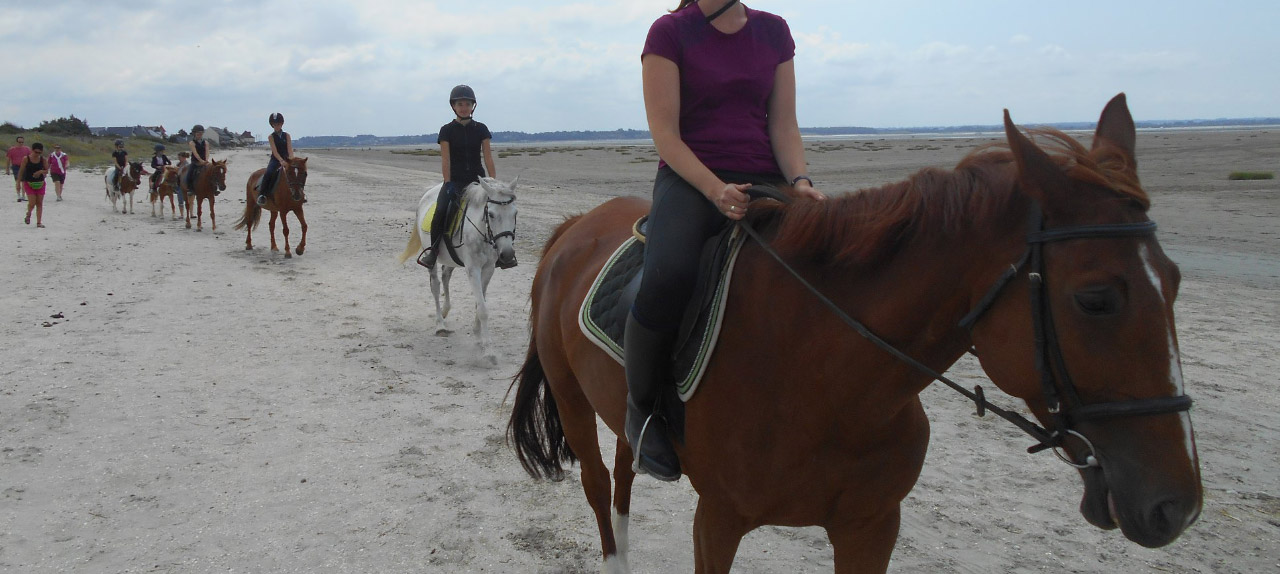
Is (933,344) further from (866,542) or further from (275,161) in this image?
(275,161)

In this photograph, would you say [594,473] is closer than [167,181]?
Yes

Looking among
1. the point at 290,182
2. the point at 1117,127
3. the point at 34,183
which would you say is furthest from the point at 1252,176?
the point at 34,183

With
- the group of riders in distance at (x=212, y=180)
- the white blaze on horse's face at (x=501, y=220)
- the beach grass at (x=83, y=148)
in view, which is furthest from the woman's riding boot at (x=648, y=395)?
the beach grass at (x=83, y=148)

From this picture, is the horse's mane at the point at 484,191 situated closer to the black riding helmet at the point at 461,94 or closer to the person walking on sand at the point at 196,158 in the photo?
the black riding helmet at the point at 461,94

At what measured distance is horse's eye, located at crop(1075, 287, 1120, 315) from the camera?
161cm

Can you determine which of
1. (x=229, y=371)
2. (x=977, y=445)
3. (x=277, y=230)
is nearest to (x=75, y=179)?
(x=277, y=230)

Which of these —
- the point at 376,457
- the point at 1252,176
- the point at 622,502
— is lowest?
the point at 376,457

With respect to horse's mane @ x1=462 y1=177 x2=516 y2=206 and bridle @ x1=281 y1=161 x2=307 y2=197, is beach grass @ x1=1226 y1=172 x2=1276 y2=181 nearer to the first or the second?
horse's mane @ x1=462 y1=177 x2=516 y2=206

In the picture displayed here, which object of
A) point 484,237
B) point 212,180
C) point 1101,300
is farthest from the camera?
point 212,180

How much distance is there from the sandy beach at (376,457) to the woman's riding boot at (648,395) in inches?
55.2

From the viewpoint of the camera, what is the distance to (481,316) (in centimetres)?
780

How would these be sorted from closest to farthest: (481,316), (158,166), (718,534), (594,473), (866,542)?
(866,542), (718,534), (594,473), (481,316), (158,166)

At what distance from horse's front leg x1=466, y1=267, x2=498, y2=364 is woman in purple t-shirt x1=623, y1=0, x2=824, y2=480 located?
516 cm

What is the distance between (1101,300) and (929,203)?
474 millimetres
